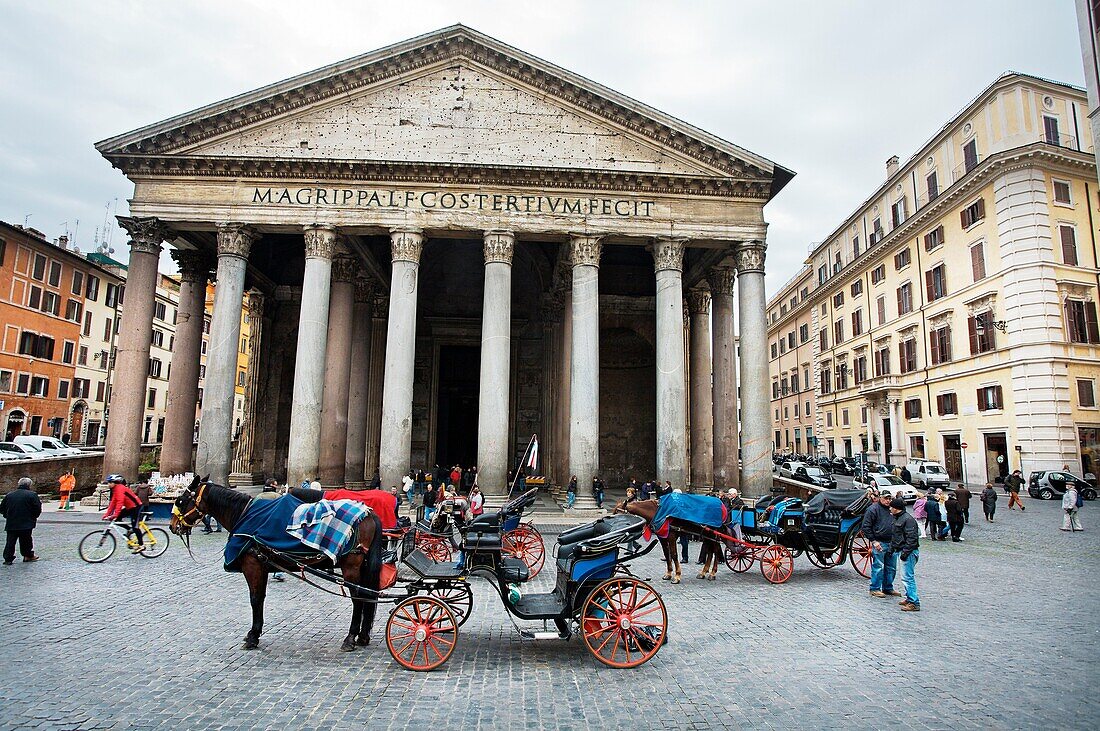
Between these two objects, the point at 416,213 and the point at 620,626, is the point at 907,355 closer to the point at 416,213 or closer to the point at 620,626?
the point at 416,213

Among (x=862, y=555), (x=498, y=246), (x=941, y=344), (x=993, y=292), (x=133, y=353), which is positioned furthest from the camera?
(x=941, y=344)

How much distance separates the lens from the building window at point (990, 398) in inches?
1063

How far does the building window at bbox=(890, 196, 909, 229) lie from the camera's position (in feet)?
114

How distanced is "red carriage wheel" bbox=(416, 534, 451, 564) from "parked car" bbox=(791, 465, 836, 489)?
18820mm

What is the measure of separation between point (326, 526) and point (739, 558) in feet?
23.3

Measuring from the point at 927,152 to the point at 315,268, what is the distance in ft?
105

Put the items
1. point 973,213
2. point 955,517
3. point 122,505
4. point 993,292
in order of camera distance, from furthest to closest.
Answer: point 973,213
point 993,292
point 955,517
point 122,505

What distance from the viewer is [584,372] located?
17.7 metres

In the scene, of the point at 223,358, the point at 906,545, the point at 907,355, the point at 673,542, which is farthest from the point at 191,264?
the point at 907,355

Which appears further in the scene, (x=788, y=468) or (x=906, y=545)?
(x=788, y=468)

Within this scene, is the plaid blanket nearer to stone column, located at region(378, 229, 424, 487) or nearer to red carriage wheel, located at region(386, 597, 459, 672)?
red carriage wheel, located at region(386, 597, 459, 672)

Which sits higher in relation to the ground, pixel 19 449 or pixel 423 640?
pixel 19 449

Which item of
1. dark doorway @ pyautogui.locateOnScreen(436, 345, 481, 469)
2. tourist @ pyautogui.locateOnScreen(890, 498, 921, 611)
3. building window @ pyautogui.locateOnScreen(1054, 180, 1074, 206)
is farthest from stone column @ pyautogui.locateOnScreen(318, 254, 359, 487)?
building window @ pyautogui.locateOnScreen(1054, 180, 1074, 206)

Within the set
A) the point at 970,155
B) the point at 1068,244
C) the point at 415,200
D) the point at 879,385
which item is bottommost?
the point at 879,385
